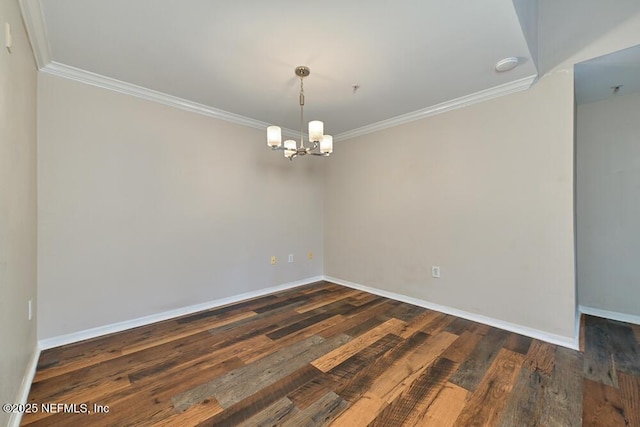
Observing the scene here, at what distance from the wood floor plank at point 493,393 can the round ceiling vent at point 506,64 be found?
8.04 feet

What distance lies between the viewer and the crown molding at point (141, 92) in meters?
2.23

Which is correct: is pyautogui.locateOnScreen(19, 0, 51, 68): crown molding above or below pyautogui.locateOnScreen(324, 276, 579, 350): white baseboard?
above

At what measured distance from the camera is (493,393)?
5.55 ft

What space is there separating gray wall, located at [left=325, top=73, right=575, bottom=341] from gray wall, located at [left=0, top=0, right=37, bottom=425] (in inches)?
134

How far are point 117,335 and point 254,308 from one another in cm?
132

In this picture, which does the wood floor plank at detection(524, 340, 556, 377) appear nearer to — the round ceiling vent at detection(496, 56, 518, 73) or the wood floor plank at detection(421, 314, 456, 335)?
the wood floor plank at detection(421, 314, 456, 335)

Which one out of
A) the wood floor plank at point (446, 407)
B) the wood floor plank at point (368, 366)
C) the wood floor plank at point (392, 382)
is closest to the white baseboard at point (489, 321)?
the wood floor plank at point (392, 382)

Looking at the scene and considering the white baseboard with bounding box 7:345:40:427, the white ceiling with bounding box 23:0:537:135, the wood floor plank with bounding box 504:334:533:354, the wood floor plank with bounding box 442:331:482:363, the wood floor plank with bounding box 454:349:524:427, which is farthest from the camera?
the wood floor plank with bounding box 504:334:533:354

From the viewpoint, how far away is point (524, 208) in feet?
8.27

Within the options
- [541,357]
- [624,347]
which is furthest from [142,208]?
[624,347]

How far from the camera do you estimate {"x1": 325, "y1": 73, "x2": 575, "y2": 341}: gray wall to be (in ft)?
7.70

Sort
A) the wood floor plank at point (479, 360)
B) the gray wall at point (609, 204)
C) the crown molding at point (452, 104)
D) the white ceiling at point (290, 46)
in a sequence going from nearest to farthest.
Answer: the white ceiling at point (290, 46), the wood floor plank at point (479, 360), the crown molding at point (452, 104), the gray wall at point (609, 204)

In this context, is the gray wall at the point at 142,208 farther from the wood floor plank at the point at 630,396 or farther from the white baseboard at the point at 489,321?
the wood floor plank at the point at 630,396

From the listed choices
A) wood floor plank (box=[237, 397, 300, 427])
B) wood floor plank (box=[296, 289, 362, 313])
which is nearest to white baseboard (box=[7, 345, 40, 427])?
wood floor plank (box=[237, 397, 300, 427])
